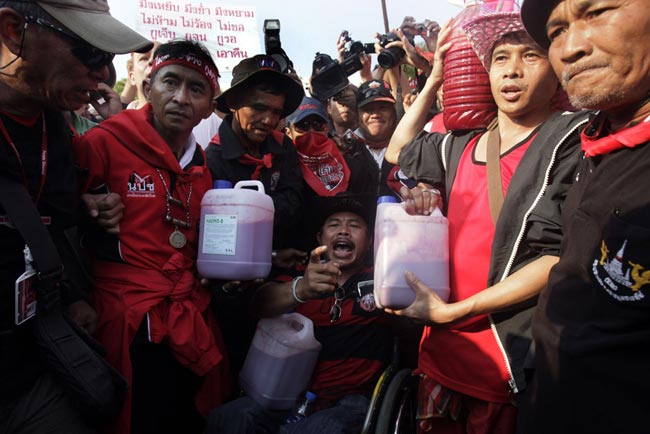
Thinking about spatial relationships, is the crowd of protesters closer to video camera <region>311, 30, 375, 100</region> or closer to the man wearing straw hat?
the man wearing straw hat

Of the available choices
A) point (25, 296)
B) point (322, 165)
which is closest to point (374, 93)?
point (322, 165)

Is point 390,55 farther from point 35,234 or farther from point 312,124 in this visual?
point 35,234

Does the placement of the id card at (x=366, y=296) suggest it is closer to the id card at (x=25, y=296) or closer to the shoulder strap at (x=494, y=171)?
the shoulder strap at (x=494, y=171)

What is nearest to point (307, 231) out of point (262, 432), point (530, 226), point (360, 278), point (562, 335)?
point (360, 278)

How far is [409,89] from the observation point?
5500 mm

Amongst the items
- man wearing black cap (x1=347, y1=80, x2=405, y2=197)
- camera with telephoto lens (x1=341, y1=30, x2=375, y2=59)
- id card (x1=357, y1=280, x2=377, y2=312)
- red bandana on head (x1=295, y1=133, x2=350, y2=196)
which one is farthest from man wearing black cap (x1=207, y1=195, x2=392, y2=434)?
camera with telephoto lens (x1=341, y1=30, x2=375, y2=59)

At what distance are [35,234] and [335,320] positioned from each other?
1.86 metres

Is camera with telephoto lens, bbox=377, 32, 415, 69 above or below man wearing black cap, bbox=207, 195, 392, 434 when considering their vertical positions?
above

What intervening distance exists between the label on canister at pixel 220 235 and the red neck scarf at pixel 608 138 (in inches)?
62.8

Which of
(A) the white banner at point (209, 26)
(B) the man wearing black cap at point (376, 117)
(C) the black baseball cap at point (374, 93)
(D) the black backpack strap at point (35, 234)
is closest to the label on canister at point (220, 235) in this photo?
(D) the black backpack strap at point (35, 234)

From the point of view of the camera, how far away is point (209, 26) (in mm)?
7133

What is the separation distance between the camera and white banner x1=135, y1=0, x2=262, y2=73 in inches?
269

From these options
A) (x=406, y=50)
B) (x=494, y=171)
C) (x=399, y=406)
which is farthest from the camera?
(x=406, y=50)

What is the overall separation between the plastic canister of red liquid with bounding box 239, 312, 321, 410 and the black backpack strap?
1438 millimetres
